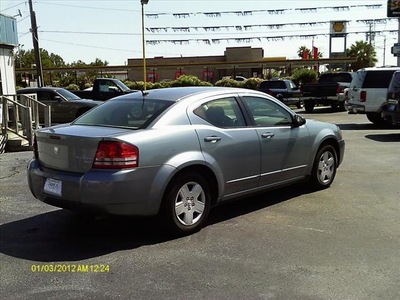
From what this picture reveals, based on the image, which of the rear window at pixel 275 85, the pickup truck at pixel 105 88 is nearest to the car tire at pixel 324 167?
the pickup truck at pixel 105 88

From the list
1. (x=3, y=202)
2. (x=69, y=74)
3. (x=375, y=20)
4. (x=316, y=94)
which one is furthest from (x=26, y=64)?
(x=3, y=202)

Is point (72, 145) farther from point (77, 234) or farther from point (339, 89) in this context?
point (339, 89)

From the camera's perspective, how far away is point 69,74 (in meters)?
61.1

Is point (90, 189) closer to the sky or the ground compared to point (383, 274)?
closer to the sky

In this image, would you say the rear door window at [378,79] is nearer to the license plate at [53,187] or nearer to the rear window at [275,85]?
the rear window at [275,85]

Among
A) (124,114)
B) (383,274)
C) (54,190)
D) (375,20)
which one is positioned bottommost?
(383,274)

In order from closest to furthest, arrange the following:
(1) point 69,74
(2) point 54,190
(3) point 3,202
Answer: (2) point 54,190 → (3) point 3,202 → (1) point 69,74

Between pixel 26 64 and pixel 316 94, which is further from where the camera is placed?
pixel 26 64

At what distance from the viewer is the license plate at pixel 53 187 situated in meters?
4.72

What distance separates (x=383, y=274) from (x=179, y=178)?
2138 millimetres

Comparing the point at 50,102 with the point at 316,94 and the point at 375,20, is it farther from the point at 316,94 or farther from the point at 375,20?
the point at 375,20

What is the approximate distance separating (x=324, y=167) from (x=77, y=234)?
375 cm

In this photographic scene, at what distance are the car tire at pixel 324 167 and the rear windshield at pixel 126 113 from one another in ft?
8.65

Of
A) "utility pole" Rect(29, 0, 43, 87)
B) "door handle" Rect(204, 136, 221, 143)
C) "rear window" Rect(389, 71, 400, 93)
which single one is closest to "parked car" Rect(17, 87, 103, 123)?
"rear window" Rect(389, 71, 400, 93)
